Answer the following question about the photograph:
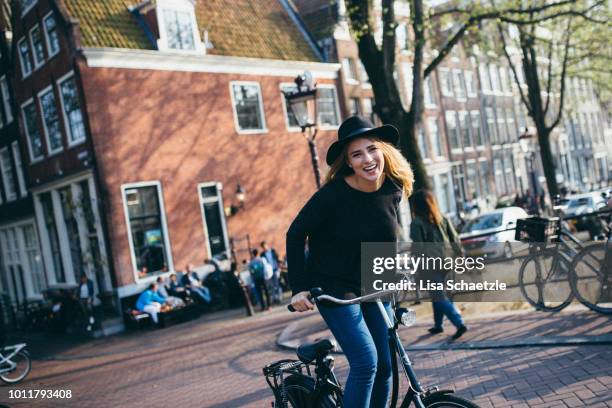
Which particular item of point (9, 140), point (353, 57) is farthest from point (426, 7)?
point (9, 140)

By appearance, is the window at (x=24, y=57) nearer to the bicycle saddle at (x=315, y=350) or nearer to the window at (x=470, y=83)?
the bicycle saddle at (x=315, y=350)

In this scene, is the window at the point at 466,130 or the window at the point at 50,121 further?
the window at the point at 466,130

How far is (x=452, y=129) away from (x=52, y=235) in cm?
2409

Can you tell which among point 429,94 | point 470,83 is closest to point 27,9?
point 429,94

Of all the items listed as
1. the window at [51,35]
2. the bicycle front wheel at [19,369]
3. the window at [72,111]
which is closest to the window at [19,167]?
the window at [51,35]

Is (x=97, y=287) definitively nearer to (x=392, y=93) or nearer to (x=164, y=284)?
(x=164, y=284)

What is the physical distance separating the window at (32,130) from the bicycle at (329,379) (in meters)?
19.3

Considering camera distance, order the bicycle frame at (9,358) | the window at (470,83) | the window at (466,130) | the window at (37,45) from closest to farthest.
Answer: the bicycle frame at (9,358), the window at (37,45), the window at (466,130), the window at (470,83)

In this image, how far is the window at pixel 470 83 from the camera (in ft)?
128

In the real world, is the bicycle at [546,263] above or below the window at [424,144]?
below

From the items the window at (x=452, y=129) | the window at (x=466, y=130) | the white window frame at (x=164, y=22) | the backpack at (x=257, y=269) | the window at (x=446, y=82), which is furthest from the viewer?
the window at (x=466, y=130)

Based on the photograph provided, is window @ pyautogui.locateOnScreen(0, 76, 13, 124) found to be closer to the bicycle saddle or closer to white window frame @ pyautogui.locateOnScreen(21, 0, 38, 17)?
white window frame @ pyautogui.locateOnScreen(21, 0, 38, 17)

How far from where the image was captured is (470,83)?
39500 millimetres

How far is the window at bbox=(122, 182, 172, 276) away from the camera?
58.2 feet
